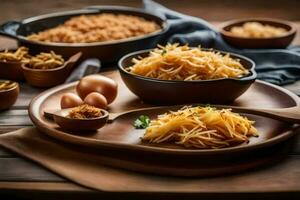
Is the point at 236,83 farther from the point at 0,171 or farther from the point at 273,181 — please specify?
the point at 0,171

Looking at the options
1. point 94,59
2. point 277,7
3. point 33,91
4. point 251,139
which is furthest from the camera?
point 277,7

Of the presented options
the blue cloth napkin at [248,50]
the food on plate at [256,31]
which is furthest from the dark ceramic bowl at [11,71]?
the food on plate at [256,31]

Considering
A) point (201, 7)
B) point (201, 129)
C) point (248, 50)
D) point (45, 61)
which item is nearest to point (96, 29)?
point (45, 61)

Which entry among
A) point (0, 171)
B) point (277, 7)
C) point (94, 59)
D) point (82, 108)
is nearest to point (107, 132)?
point (82, 108)

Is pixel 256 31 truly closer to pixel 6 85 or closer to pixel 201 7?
pixel 6 85

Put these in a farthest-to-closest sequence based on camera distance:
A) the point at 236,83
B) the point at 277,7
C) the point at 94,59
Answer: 1. the point at 277,7
2. the point at 94,59
3. the point at 236,83

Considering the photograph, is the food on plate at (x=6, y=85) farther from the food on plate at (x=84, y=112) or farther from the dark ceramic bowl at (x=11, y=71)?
the food on plate at (x=84, y=112)

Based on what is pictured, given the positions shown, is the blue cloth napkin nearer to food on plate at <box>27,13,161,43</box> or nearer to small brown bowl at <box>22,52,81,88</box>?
food on plate at <box>27,13,161,43</box>
